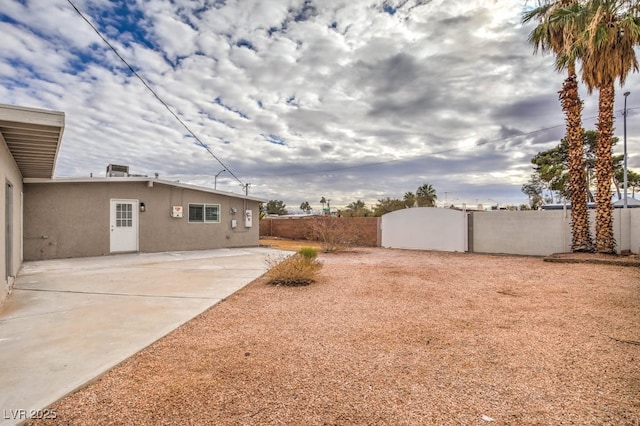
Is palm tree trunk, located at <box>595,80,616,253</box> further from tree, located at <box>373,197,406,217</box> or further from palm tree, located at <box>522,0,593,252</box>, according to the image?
tree, located at <box>373,197,406,217</box>

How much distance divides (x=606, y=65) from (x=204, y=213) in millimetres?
15931

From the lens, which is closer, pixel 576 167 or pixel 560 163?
pixel 576 167

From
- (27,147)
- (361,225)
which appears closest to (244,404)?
(27,147)

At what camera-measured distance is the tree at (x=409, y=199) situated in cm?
2933

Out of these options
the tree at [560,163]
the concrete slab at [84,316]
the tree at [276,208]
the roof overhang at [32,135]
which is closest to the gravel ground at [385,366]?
the concrete slab at [84,316]

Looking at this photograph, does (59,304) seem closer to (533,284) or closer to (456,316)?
(456,316)

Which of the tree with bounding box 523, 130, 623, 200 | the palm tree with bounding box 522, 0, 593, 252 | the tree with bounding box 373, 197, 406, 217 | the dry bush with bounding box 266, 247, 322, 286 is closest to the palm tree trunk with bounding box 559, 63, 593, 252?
the palm tree with bounding box 522, 0, 593, 252

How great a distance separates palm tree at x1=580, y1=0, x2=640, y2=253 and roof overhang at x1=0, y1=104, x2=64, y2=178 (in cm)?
1329

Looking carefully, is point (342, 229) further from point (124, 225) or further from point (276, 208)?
point (276, 208)

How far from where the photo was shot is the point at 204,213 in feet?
53.0

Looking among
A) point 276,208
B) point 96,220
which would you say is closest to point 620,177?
point 96,220

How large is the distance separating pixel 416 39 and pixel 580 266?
861cm

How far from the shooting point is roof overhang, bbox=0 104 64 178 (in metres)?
4.76

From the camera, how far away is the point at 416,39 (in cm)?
1145
